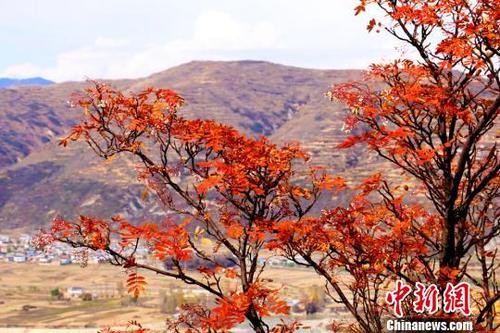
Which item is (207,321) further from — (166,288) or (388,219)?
(166,288)

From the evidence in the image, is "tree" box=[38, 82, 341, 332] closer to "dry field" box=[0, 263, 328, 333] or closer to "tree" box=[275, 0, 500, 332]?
"tree" box=[275, 0, 500, 332]

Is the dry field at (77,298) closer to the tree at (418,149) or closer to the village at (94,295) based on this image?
the village at (94,295)

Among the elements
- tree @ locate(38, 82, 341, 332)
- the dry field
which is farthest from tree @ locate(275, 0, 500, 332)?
the dry field

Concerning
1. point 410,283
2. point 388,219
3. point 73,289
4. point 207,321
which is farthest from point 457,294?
point 73,289

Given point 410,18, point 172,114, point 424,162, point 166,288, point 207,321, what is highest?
point 410,18

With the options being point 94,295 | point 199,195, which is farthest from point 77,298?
point 199,195

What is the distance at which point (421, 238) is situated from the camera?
33.7 ft

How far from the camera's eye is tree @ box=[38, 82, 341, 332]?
28.7 feet

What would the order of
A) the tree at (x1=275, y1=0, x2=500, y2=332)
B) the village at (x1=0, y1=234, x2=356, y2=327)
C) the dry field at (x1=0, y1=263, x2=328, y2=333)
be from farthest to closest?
1. the village at (x1=0, y1=234, x2=356, y2=327)
2. the dry field at (x1=0, y1=263, x2=328, y2=333)
3. the tree at (x1=275, y1=0, x2=500, y2=332)

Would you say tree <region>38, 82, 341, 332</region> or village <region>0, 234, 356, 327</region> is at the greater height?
tree <region>38, 82, 341, 332</region>

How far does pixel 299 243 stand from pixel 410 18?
333 centimetres

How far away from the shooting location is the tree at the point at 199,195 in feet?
28.7

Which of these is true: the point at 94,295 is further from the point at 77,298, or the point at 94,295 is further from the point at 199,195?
the point at 199,195

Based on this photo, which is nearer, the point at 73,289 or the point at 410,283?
the point at 410,283
